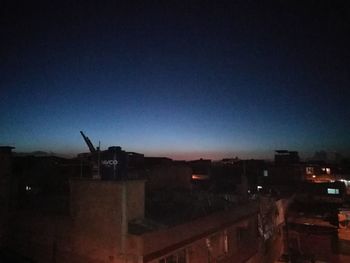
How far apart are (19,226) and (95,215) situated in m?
6.28

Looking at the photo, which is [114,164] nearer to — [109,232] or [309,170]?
[109,232]

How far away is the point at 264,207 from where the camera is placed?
26641 mm

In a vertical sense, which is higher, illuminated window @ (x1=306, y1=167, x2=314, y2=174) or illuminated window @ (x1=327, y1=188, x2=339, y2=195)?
illuminated window @ (x1=306, y1=167, x2=314, y2=174)

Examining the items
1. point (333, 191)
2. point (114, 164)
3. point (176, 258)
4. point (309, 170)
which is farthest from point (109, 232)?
point (309, 170)

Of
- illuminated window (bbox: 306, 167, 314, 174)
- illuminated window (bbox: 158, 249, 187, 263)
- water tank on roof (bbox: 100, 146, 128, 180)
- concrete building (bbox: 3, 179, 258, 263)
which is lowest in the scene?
illuminated window (bbox: 158, 249, 187, 263)

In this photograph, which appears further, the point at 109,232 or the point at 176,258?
the point at 176,258

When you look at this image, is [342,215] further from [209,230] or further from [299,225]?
[209,230]

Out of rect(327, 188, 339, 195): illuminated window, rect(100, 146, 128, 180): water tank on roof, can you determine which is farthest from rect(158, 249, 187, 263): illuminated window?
rect(327, 188, 339, 195): illuminated window

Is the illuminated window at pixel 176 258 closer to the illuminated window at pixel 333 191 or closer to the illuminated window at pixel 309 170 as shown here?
the illuminated window at pixel 333 191

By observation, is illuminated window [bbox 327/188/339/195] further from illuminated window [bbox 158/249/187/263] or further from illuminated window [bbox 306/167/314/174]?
illuminated window [bbox 158/249/187/263]

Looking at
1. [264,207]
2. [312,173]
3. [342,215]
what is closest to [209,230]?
[264,207]

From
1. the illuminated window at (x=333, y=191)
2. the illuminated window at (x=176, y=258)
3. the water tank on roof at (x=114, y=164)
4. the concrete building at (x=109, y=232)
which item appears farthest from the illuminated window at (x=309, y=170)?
the water tank on roof at (x=114, y=164)

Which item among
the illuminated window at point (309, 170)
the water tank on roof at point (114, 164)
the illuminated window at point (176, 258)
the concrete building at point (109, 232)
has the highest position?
the water tank on roof at point (114, 164)

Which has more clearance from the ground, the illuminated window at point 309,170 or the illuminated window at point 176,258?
the illuminated window at point 309,170
